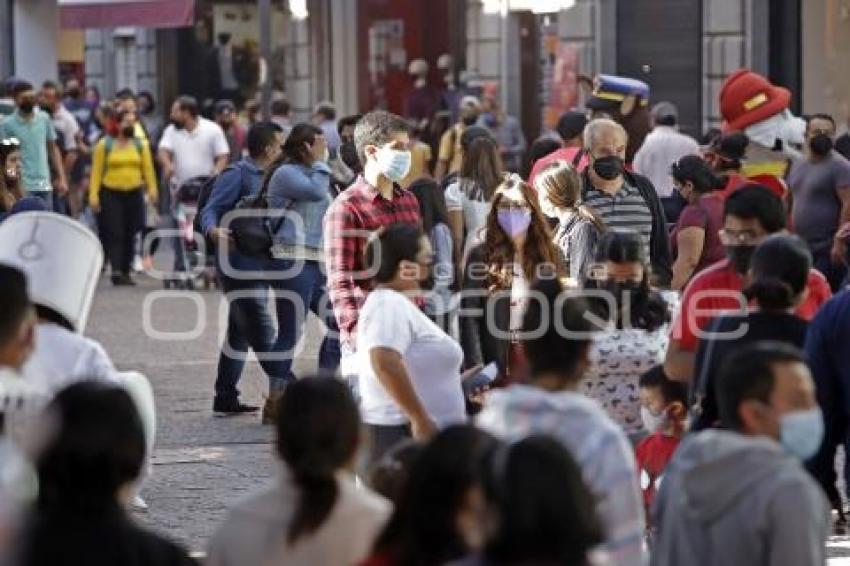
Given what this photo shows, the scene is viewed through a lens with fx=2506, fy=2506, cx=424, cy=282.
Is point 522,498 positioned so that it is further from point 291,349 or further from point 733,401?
point 291,349

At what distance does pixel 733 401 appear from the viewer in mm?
5988

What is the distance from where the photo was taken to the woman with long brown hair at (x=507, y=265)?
10.7 metres

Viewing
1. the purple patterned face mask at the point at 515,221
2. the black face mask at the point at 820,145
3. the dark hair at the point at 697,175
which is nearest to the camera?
the purple patterned face mask at the point at 515,221

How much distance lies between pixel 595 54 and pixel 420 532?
65.2 ft

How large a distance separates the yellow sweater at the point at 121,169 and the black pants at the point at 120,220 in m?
0.06

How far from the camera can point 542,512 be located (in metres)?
4.87

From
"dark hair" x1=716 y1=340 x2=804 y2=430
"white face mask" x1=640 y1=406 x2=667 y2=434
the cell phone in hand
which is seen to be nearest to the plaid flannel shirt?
the cell phone in hand

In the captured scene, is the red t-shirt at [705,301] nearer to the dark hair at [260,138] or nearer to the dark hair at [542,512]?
the dark hair at [542,512]

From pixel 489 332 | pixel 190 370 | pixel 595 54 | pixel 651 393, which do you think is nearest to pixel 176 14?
pixel 595 54

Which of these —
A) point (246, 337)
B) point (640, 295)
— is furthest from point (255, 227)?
point (640, 295)

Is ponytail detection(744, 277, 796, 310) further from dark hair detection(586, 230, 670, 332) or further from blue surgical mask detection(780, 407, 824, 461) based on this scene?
blue surgical mask detection(780, 407, 824, 461)

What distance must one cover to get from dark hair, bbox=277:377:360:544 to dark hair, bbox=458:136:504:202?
7.91 meters

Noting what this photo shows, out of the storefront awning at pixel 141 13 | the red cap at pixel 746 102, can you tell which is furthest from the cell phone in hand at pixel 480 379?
the storefront awning at pixel 141 13

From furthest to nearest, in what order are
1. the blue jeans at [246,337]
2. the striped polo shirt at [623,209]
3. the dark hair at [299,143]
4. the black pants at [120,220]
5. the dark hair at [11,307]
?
the black pants at [120,220] < the blue jeans at [246,337] < the dark hair at [299,143] < the striped polo shirt at [623,209] < the dark hair at [11,307]
